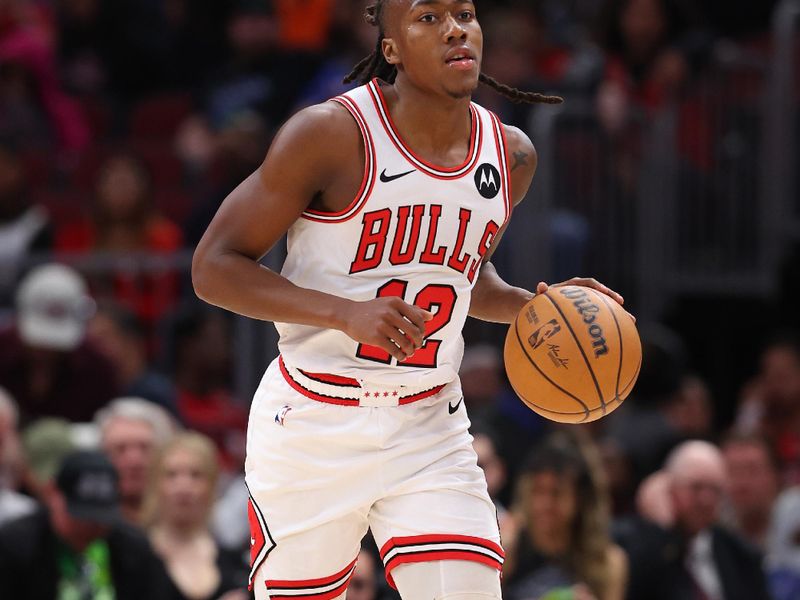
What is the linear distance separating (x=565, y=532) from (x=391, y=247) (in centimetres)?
302

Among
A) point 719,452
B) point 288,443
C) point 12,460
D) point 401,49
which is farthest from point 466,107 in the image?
point 719,452

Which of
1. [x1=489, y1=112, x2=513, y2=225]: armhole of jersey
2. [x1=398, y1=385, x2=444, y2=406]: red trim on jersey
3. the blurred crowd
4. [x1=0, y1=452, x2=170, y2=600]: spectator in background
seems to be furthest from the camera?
the blurred crowd

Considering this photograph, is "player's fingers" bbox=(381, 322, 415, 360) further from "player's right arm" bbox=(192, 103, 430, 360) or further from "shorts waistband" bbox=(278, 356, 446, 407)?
"shorts waistband" bbox=(278, 356, 446, 407)

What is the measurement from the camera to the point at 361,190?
4375 mm

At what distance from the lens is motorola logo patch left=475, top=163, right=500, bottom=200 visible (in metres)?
4.54

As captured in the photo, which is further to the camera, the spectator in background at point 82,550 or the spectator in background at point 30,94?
the spectator in background at point 30,94

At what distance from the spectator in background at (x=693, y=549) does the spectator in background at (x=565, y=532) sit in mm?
185

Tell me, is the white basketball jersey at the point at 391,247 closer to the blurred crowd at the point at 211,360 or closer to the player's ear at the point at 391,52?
the player's ear at the point at 391,52

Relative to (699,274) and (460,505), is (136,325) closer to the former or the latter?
(699,274)

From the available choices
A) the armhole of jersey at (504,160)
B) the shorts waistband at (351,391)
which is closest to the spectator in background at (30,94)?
the armhole of jersey at (504,160)

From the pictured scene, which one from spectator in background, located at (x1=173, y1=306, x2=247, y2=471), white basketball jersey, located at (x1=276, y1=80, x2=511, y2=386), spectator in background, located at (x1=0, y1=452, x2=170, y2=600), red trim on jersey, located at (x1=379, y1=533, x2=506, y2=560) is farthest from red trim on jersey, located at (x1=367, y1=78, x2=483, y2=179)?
spectator in background, located at (x1=173, y1=306, x2=247, y2=471)

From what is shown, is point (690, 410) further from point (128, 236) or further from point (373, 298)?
point (373, 298)

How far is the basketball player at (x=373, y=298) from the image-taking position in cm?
434

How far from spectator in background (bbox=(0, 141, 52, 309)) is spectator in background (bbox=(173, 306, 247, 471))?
112 cm
